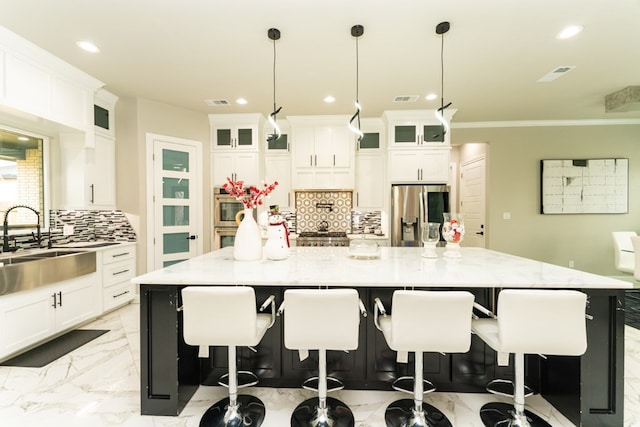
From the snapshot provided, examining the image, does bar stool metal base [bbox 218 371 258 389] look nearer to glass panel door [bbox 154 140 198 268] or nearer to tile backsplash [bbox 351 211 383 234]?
glass panel door [bbox 154 140 198 268]

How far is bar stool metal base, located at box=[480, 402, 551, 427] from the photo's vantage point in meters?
1.60

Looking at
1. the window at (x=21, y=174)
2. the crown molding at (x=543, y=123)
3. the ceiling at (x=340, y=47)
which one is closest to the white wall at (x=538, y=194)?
the crown molding at (x=543, y=123)

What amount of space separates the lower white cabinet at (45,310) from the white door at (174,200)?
824 millimetres

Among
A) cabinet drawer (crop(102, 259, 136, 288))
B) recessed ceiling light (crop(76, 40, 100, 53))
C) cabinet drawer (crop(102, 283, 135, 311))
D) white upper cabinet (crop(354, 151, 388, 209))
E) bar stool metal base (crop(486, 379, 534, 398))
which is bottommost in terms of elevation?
bar stool metal base (crop(486, 379, 534, 398))

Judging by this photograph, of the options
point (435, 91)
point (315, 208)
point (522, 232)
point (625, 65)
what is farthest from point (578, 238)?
point (315, 208)

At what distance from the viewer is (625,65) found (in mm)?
2959

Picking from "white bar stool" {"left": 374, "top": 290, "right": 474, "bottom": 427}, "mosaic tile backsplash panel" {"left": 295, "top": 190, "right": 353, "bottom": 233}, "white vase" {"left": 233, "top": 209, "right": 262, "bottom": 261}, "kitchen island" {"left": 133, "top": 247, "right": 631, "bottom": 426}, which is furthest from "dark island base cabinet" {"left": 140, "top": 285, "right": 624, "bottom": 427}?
"mosaic tile backsplash panel" {"left": 295, "top": 190, "right": 353, "bottom": 233}

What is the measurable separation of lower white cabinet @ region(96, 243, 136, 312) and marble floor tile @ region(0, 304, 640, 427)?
1.00 metres

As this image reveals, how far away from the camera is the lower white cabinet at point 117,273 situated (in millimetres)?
3295

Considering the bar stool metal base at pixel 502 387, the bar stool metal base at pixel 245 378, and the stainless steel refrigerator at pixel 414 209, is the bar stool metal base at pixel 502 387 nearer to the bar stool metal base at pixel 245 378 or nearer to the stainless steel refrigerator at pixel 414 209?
the bar stool metal base at pixel 245 378

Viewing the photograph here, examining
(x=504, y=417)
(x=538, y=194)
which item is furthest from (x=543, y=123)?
(x=504, y=417)

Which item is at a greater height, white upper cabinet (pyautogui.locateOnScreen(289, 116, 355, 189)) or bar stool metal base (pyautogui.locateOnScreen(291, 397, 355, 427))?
white upper cabinet (pyautogui.locateOnScreen(289, 116, 355, 189))

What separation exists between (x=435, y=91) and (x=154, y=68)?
10.9 ft

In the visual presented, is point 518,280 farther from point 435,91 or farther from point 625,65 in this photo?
point 625,65
